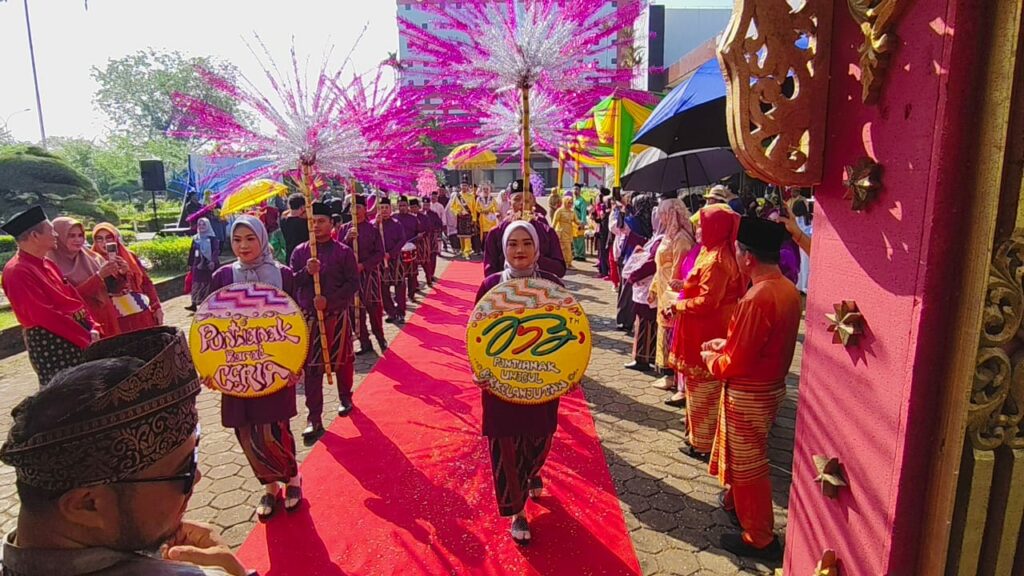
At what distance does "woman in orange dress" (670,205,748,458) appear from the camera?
3562 mm

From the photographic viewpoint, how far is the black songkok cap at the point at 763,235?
2723 mm

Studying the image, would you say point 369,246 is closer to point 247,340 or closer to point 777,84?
point 247,340

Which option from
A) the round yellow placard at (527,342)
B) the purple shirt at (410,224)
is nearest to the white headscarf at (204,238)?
the purple shirt at (410,224)

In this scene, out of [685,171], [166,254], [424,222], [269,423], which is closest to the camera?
[269,423]

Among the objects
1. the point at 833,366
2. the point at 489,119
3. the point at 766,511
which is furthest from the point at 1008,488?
the point at 489,119

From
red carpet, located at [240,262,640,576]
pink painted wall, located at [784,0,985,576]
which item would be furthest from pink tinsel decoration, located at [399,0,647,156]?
pink painted wall, located at [784,0,985,576]

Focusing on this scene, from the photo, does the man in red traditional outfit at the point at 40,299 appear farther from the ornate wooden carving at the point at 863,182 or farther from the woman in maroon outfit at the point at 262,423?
the ornate wooden carving at the point at 863,182

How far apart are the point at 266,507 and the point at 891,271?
341 cm

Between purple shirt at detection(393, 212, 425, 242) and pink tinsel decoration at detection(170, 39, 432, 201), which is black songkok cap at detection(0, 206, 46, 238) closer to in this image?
pink tinsel decoration at detection(170, 39, 432, 201)

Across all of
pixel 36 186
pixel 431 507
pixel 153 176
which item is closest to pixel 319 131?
pixel 431 507

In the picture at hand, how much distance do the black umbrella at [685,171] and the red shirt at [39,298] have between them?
6421 millimetres

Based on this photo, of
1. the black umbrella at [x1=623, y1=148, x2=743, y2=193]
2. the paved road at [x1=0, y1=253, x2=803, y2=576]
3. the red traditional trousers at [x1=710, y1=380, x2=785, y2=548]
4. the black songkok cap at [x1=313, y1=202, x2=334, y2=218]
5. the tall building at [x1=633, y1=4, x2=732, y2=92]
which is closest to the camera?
the red traditional trousers at [x1=710, y1=380, x2=785, y2=548]

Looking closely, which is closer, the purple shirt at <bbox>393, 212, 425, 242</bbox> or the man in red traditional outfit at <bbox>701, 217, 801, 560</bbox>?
the man in red traditional outfit at <bbox>701, 217, 801, 560</bbox>

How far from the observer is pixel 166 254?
1280 centimetres
